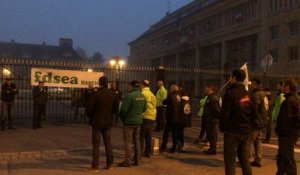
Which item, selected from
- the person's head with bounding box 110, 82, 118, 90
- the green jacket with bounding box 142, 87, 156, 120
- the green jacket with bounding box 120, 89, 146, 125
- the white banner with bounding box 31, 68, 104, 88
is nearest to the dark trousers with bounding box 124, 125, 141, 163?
the green jacket with bounding box 120, 89, 146, 125

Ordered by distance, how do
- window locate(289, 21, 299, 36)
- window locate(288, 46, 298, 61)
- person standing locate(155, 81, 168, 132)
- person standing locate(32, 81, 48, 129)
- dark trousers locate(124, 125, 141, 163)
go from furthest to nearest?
window locate(289, 21, 299, 36)
window locate(288, 46, 298, 61)
person standing locate(32, 81, 48, 129)
person standing locate(155, 81, 168, 132)
dark trousers locate(124, 125, 141, 163)

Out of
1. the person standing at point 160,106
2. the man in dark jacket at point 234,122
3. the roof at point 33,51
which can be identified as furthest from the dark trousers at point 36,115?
the roof at point 33,51

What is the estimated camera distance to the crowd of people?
7.11m

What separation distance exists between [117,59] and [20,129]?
11.3 meters

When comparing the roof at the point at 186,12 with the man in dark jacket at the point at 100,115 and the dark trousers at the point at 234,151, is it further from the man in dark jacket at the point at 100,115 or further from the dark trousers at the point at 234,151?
the dark trousers at the point at 234,151

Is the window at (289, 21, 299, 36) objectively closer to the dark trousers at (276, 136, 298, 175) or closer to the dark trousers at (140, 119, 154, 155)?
the dark trousers at (140, 119, 154, 155)

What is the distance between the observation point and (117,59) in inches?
1040

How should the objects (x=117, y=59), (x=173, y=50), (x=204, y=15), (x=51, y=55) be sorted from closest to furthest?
(x=117, y=59) → (x=204, y=15) → (x=173, y=50) → (x=51, y=55)

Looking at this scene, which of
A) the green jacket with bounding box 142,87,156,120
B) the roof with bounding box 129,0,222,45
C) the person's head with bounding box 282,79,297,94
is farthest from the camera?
the roof with bounding box 129,0,222,45

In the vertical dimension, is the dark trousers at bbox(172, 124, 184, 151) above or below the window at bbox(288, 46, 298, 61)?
below

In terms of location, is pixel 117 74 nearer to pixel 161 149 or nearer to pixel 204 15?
pixel 161 149

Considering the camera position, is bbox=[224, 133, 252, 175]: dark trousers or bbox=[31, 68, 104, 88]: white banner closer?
bbox=[224, 133, 252, 175]: dark trousers

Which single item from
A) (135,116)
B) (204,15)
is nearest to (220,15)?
(204,15)

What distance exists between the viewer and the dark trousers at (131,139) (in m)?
9.66
